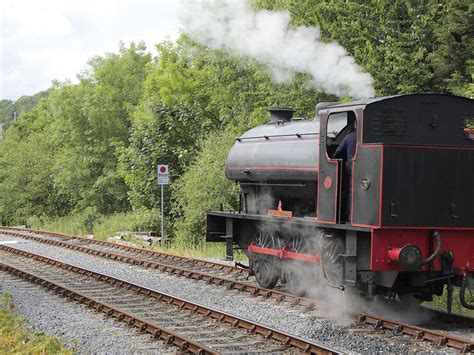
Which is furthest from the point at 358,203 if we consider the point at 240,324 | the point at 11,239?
the point at 11,239

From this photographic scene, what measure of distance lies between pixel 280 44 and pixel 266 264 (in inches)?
206

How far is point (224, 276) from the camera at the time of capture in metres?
13.4

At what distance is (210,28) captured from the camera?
59.1 ft

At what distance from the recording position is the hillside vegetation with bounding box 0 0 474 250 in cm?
1966

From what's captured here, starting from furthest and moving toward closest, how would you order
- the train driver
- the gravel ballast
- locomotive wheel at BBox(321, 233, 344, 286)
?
locomotive wheel at BBox(321, 233, 344, 286), the train driver, the gravel ballast

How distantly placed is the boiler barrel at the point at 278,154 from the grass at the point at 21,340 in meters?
4.46

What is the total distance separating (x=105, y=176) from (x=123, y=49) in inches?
384

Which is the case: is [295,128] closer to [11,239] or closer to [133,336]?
[133,336]

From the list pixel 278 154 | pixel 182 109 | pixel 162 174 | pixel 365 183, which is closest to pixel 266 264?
pixel 278 154

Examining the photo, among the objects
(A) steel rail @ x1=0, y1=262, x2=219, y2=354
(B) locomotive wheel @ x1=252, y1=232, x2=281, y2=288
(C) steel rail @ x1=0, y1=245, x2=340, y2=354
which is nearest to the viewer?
(C) steel rail @ x1=0, y1=245, x2=340, y2=354

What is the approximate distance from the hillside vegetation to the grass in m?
8.30

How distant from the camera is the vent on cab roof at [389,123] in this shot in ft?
28.4

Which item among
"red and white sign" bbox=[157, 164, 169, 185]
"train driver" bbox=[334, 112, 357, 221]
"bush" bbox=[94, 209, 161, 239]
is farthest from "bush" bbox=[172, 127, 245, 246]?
"train driver" bbox=[334, 112, 357, 221]

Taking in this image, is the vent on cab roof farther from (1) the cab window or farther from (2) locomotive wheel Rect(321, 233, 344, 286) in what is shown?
(2) locomotive wheel Rect(321, 233, 344, 286)
